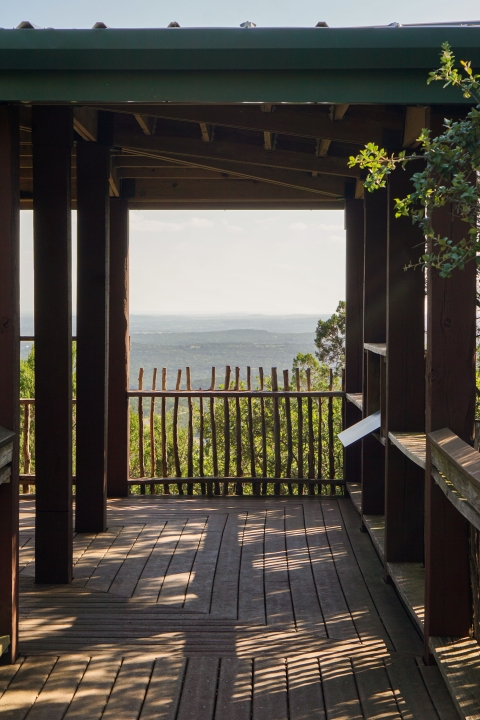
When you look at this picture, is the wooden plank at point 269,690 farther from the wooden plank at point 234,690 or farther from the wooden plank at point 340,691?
the wooden plank at point 340,691

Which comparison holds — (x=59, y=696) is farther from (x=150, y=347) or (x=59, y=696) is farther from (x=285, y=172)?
(x=150, y=347)

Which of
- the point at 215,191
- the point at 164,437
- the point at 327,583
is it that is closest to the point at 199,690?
the point at 327,583

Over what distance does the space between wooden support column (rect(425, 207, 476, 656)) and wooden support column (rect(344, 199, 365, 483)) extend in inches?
141

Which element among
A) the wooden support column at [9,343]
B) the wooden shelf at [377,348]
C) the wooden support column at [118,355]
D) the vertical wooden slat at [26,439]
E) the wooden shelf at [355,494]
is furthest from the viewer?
the vertical wooden slat at [26,439]

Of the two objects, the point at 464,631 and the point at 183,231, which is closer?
the point at 464,631

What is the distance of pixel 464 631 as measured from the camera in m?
3.13

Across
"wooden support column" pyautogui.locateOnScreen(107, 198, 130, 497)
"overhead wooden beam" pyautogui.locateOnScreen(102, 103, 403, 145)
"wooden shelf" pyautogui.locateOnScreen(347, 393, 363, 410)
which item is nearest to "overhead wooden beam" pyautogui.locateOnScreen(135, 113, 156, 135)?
"overhead wooden beam" pyautogui.locateOnScreen(102, 103, 403, 145)

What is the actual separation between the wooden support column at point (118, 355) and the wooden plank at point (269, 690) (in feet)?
12.4

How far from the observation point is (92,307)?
530 cm

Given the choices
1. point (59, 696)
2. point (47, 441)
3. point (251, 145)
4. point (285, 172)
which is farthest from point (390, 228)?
point (59, 696)

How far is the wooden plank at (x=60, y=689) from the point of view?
9.37 feet

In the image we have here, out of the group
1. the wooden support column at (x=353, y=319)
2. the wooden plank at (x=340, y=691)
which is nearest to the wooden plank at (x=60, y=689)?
the wooden plank at (x=340, y=691)

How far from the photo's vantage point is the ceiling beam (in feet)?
17.1

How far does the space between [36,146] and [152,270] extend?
84.4 metres
